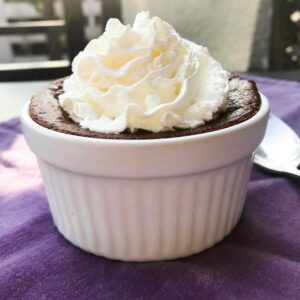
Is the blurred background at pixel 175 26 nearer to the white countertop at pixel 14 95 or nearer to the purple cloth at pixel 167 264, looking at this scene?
the white countertop at pixel 14 95

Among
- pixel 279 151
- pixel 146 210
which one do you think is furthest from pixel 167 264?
pixel 279 151

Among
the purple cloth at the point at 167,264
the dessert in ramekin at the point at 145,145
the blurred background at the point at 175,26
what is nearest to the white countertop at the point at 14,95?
the blurred background at the point at 175,26

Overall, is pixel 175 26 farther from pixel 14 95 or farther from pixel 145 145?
pixel 145 145

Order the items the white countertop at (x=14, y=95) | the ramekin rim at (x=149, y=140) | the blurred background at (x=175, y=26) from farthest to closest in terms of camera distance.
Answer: the blurred background at (x=175, y=26) → the white countertop at (x=14, y=95) → the ramekin rim at (x=149, y=140)

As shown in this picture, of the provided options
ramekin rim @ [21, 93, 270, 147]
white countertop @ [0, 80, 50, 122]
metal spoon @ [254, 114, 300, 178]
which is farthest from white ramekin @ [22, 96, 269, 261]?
white countertop @ [0, 80, 50, 122]

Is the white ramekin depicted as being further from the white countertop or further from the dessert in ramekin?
the white countertop

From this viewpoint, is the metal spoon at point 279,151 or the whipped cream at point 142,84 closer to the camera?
the whipped cream at point 142,84

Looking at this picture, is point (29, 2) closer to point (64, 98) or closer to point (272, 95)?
point (272, 95)

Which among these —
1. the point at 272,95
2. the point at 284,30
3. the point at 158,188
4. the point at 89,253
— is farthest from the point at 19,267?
the point at 284,30
